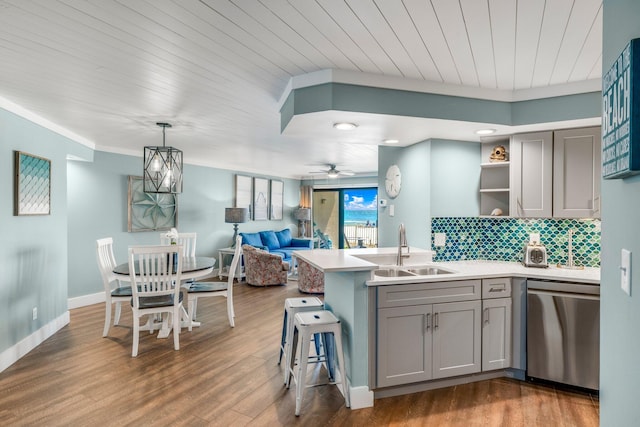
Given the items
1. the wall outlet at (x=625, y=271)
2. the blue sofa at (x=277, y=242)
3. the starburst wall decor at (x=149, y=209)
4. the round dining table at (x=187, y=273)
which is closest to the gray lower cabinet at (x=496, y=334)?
the wall outlet at (x=625, y=271)

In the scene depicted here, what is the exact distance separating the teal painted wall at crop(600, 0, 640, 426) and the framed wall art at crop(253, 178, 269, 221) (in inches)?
288

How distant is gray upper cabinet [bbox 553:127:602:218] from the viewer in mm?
2992

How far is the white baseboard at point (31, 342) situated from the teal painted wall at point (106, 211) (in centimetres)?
95

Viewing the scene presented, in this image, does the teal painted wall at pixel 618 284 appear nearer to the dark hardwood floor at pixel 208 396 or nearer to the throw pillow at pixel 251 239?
the dark hardwood floor at pixel 208 396

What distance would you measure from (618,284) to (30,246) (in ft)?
14.4

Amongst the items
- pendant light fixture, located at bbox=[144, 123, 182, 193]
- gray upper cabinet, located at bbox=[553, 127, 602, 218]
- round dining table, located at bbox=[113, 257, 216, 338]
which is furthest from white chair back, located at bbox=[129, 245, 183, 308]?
gray upper cabinet, located at bbox=[553, 127, 602, 218]

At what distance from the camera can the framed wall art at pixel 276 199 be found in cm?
866

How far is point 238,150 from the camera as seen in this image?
563cm

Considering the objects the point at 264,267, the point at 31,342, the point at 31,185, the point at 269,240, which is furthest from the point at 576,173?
the point at 269,240

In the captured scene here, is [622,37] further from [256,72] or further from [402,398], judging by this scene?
[402,398]

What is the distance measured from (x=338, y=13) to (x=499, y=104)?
1869 mm

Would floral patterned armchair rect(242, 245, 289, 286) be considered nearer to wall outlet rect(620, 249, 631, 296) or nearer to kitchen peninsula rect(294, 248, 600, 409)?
kitchen peninsula rect(294, 248, 600, 409)

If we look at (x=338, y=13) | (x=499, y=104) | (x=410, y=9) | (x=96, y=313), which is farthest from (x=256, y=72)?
(x=96, y=313)

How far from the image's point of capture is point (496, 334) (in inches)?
111
